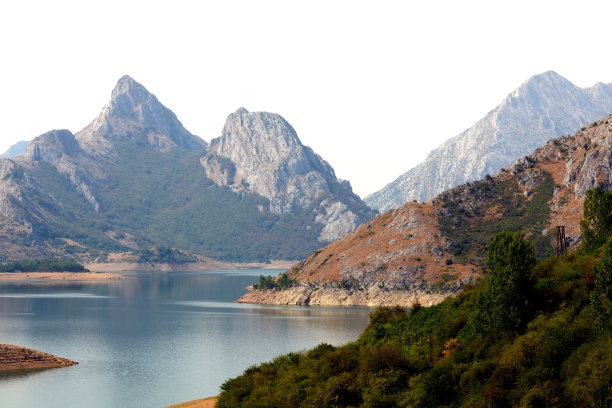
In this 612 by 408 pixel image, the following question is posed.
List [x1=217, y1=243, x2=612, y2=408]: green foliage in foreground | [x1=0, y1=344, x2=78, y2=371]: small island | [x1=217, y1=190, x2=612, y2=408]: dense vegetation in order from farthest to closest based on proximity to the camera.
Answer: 1. [x1=0, y1=344, x2=78, y2=371]: small island
2. [x1=217, y1=190, x2=612, y2=408]: dense vegetation
3. [x1=217, y1=243, x2=612, y2=408]: green foliage in foreground

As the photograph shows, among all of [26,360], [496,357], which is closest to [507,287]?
[496,357]

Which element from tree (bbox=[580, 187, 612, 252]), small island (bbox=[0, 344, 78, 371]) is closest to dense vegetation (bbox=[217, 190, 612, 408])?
tree (bbox=[580, 187, 612, 252])

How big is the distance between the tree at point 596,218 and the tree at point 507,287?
41.1ft

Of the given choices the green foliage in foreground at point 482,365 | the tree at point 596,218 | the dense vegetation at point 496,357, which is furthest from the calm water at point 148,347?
the tree at point 596,218

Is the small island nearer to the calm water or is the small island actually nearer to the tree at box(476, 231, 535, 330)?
the calm water

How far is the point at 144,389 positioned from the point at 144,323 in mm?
88794

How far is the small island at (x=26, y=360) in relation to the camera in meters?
106

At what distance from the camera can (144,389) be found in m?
91.6

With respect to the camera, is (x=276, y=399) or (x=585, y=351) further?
(x=276, y=399)

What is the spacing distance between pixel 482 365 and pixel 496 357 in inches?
115

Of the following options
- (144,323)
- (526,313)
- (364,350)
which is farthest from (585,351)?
(144,323)

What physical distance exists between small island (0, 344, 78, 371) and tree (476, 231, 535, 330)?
249 ft

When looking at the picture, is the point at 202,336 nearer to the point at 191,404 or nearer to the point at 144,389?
the point at 144,389

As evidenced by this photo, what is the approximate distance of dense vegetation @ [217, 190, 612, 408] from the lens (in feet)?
156
